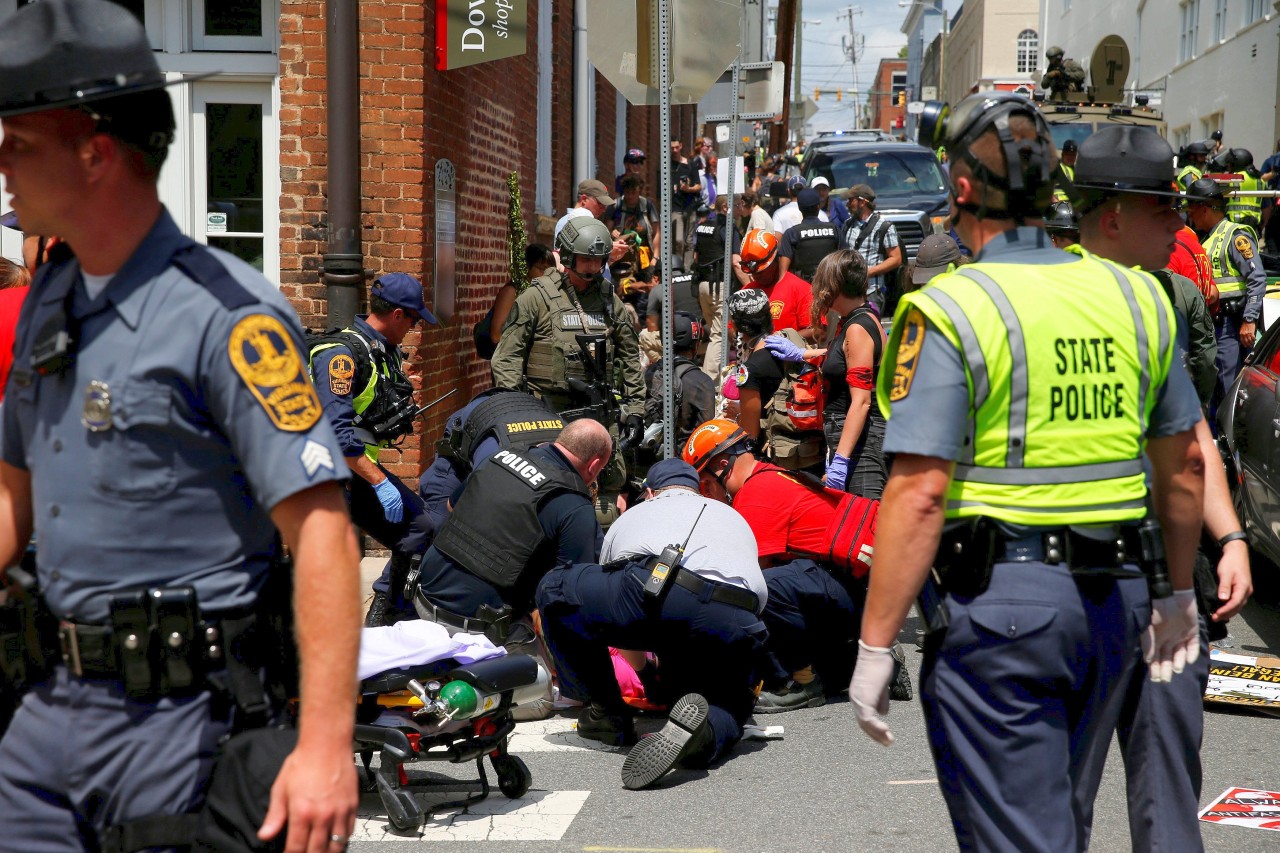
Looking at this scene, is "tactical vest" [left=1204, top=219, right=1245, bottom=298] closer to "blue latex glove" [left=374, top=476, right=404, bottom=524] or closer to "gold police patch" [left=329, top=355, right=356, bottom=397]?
"blue latex glove" [left=374, top=476, right=404, bottom=524]

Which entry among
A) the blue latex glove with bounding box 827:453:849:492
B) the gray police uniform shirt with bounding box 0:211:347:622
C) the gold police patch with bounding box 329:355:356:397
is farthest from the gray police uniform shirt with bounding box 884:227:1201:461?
the blue latex glove with bounding box 827:453:849:492

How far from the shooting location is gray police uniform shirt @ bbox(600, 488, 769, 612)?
5.48 m

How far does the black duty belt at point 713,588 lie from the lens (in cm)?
541

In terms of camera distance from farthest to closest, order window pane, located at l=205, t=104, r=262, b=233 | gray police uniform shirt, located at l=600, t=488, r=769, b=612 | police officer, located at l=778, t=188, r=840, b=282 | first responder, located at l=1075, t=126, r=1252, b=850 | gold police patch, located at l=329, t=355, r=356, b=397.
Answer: police officer, located at l=778, t=188, r=840, b=282 → window pane, located at l=205, t=104, r=262, b=233 → gold police patch, located at l=329, t=355, r=356, b=397 → gray police uniform shirt, located at l=600, t=488, r=769, b=612 → first responder, located at l=1075, t=126, r=1252, b=850

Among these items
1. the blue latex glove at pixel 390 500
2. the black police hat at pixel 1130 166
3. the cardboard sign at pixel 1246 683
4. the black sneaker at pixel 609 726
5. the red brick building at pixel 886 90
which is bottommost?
the black sneaker at pixel 609 726

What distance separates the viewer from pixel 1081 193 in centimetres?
364

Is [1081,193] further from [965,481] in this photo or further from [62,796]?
[62,796]

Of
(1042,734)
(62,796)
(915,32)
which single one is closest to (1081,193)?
(1042,734)

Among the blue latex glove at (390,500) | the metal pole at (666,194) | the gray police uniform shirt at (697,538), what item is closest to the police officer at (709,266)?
the metal pole at (666,194)

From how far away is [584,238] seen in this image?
8.14 metres

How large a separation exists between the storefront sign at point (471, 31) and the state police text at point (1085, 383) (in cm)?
681

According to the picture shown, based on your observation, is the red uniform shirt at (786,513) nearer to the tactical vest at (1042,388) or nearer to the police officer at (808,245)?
the tactical vest at (1042,388)

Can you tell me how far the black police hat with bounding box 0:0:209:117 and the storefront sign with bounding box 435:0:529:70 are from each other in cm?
684

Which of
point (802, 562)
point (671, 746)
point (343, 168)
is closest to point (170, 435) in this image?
point (671, 746)
